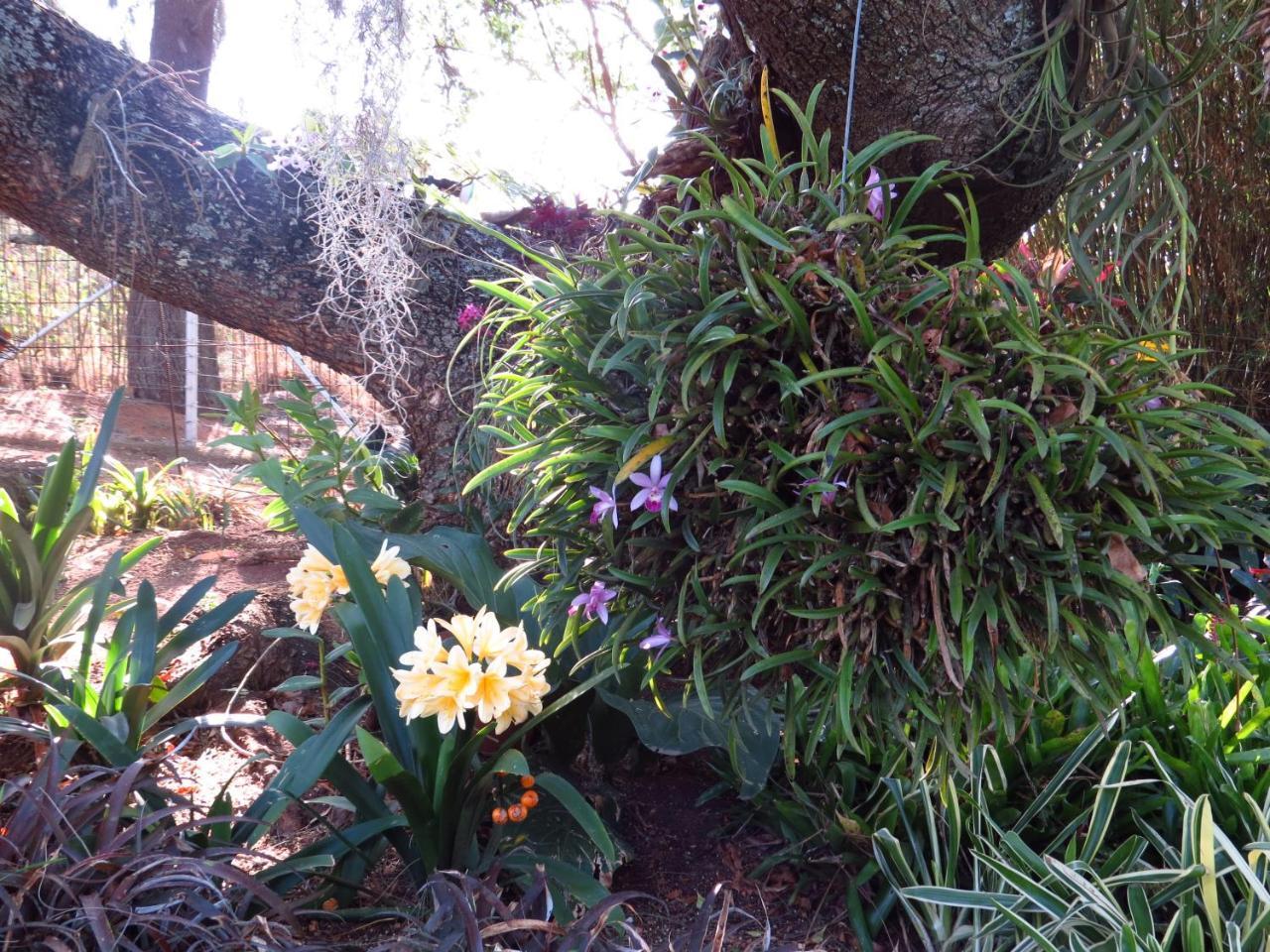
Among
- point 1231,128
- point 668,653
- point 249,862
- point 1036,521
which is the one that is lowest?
point 249,862

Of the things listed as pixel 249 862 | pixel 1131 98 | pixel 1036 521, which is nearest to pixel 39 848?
pixel 249 862

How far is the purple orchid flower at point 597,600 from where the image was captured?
3.98ft

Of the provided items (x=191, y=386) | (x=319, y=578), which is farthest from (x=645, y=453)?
(x=191, y=386)

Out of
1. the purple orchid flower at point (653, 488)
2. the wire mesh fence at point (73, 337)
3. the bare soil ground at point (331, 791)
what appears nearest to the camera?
the purple orchid flower at point (653, 488)

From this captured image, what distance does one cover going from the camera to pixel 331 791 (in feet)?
6.46

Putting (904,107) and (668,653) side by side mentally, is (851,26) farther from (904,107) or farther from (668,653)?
(668,653)

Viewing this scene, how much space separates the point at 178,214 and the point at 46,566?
96 cm

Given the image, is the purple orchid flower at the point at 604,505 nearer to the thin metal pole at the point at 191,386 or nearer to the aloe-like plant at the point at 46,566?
the aloe-like plant at the point at 46,566

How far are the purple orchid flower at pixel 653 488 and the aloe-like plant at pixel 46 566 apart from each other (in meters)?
1.55

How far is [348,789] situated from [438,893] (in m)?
0.34

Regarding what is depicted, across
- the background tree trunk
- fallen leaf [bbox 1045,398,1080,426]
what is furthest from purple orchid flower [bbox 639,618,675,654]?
the background tree trunk

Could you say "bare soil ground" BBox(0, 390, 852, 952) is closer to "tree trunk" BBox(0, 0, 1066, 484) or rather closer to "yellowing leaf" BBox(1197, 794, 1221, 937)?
"yellowing leaf" BBox(1197, 794, 1221, 937)

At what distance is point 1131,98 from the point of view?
1.36 metres

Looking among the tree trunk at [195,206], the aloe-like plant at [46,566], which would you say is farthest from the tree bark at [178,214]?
the aloe-like plant at [46,566]
